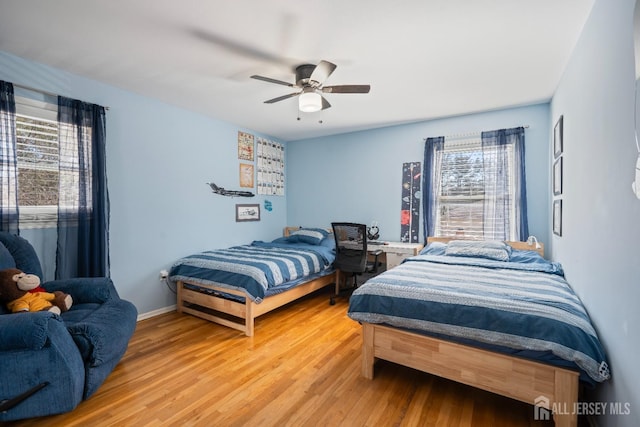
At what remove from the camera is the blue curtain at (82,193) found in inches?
108

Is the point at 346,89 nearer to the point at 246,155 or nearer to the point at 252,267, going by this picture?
the point at 252,267

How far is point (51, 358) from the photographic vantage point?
164cm

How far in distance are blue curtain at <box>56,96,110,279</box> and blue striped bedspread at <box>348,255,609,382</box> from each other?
2.56 metres

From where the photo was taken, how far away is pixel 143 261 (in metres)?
3.36

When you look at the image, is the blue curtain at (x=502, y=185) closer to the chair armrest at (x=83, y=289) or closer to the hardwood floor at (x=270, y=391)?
the hardwood floor at (x=270, y=391)

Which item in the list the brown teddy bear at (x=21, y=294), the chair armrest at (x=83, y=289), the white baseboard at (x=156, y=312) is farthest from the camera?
the white baseboard at (x=156, y=312)

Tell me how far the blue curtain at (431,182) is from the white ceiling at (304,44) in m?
0.78

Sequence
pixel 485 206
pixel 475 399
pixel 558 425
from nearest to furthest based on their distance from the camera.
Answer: pixel 558 425 < pixel 475 399 < pixel 485 206

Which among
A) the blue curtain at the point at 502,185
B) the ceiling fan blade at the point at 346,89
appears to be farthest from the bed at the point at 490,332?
the ceiling fan blade at the point at 346,89

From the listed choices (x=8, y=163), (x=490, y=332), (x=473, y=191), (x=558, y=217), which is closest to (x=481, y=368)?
(x=490, y=332)

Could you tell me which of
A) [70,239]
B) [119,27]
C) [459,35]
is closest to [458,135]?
[459,35]

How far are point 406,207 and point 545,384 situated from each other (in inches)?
116

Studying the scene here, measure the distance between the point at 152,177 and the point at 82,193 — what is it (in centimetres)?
72

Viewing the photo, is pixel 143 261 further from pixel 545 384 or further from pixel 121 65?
pixel 545 384
